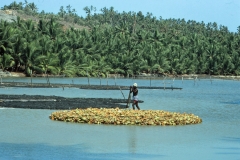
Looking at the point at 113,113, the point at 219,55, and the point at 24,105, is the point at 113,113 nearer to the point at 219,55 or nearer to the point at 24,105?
the point at 24,105

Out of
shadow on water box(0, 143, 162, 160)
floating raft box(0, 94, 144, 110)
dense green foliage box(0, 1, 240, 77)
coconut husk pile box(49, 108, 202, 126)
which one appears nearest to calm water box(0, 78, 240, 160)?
shadow on water box(0, 143, 162, 160)

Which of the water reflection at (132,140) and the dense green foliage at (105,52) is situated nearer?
the water reflection at (132,140)

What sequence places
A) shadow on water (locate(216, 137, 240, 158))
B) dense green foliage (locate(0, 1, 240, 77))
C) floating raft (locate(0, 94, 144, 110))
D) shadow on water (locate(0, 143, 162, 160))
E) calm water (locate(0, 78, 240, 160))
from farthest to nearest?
dense green foliage (locate(0, 1, 240, 77)) < floating raft (locate(0, 94, 144, 110)) < shadow on water (locate(216, 137, 240, 158)) < calm water (locate(0, 78, 240, 160)) < shadow on water (locate(0, 143, 162, 160))

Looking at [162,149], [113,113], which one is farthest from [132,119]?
[162,149]

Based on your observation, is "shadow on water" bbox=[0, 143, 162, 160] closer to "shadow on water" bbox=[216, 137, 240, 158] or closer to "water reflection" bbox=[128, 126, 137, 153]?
"water reflection" bbox=[128, 126, 137, 153]

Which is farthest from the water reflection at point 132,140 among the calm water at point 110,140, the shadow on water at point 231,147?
the shadow on water at point 231,147

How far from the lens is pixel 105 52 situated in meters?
111

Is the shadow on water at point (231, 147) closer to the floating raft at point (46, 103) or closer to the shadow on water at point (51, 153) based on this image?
the shadow on water at point (51, 153)

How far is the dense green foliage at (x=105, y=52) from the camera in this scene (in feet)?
283

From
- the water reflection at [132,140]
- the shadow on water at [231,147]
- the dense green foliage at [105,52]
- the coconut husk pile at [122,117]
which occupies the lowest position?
the shadow on water at [231,147]

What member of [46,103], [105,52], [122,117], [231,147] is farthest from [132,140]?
[105,52]

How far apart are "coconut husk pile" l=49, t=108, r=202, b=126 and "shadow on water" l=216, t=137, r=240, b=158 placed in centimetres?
502

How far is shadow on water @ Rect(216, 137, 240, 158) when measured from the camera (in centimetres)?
2286

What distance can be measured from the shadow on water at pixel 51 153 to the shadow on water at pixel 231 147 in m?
3.03
